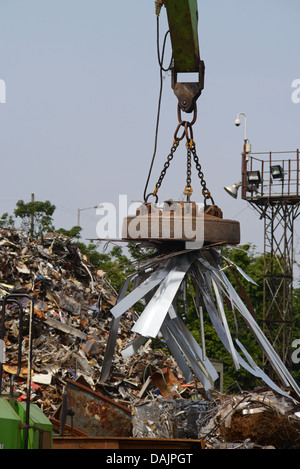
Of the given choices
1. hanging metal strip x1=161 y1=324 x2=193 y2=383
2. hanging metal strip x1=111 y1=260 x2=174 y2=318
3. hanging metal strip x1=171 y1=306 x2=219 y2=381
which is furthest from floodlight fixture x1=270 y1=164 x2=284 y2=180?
hanging metal strip x1=111 y1=260 x2=174 y2=318

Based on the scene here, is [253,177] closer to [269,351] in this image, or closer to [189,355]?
[189,355]

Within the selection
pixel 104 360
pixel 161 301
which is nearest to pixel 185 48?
pixel 161 301

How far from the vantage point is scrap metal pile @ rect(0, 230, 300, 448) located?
24.2ft

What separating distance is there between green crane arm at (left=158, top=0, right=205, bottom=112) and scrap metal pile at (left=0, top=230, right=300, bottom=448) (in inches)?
67.6

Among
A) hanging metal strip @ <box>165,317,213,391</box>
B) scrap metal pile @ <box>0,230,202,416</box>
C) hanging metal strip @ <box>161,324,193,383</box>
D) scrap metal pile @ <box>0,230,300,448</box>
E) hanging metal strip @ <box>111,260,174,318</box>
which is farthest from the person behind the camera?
scrap metal pile @ <box>0,230,202,416</box>

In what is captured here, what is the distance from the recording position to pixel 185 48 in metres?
7.42

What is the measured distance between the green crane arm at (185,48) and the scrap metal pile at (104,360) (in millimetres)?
1718

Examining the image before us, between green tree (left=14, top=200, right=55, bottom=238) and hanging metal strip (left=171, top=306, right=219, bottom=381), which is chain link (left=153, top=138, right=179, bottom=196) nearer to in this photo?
hanging metal strip (left=171, top=306, right=219, bottom=381)

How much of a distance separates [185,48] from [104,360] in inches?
135

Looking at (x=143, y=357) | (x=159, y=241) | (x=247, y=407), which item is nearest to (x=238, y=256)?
(x=143, y=357)

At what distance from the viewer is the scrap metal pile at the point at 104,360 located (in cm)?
738

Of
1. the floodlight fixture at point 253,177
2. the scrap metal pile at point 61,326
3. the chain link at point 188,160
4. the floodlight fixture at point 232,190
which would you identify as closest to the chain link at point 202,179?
the chain link at point 188,160
